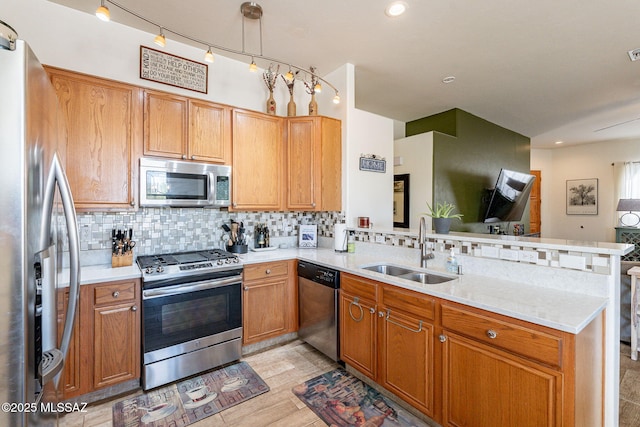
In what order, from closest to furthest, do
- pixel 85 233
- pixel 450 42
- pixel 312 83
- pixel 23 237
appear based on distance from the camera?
pixel 23 237 → pixel 85 233 → pixel 450 42 → pixel 312 83

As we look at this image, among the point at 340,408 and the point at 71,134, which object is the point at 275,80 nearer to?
the point at 71,134

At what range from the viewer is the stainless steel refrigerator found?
0.75 metres

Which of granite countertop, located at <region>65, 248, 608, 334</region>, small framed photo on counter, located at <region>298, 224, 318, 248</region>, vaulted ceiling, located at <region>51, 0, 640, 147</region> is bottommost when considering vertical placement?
granite countertop, located at <region>65, 248, 608, 334</region>

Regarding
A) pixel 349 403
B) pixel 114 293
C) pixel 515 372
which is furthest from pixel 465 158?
pixel 114 293

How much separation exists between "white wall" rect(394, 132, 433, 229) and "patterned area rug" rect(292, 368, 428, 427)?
2.68 meters

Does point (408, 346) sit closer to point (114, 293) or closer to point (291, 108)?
point (114, 293)

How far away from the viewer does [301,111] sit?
360 centimetres

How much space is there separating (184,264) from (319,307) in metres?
1.20

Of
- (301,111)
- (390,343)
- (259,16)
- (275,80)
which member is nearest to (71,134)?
(259,16)

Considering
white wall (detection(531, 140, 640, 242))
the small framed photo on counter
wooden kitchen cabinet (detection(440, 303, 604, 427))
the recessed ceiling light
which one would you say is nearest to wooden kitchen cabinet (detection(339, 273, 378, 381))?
wooden kitchen cabinet (detection(440, 303, 604, 427))

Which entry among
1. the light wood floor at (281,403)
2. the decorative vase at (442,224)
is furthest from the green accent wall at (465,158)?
the light wood floor at (281,403)

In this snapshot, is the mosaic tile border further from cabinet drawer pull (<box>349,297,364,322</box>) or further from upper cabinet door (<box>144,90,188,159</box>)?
upper cabinet door (<box>144,90,188,159</box>)

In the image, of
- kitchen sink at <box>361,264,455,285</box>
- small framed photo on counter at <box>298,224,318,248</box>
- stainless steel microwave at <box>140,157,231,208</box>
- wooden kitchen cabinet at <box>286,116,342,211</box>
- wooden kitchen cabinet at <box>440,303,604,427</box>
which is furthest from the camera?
small framed photo on counter at <box>298,224,318,248</box>

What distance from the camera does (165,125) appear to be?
8.30 feet
